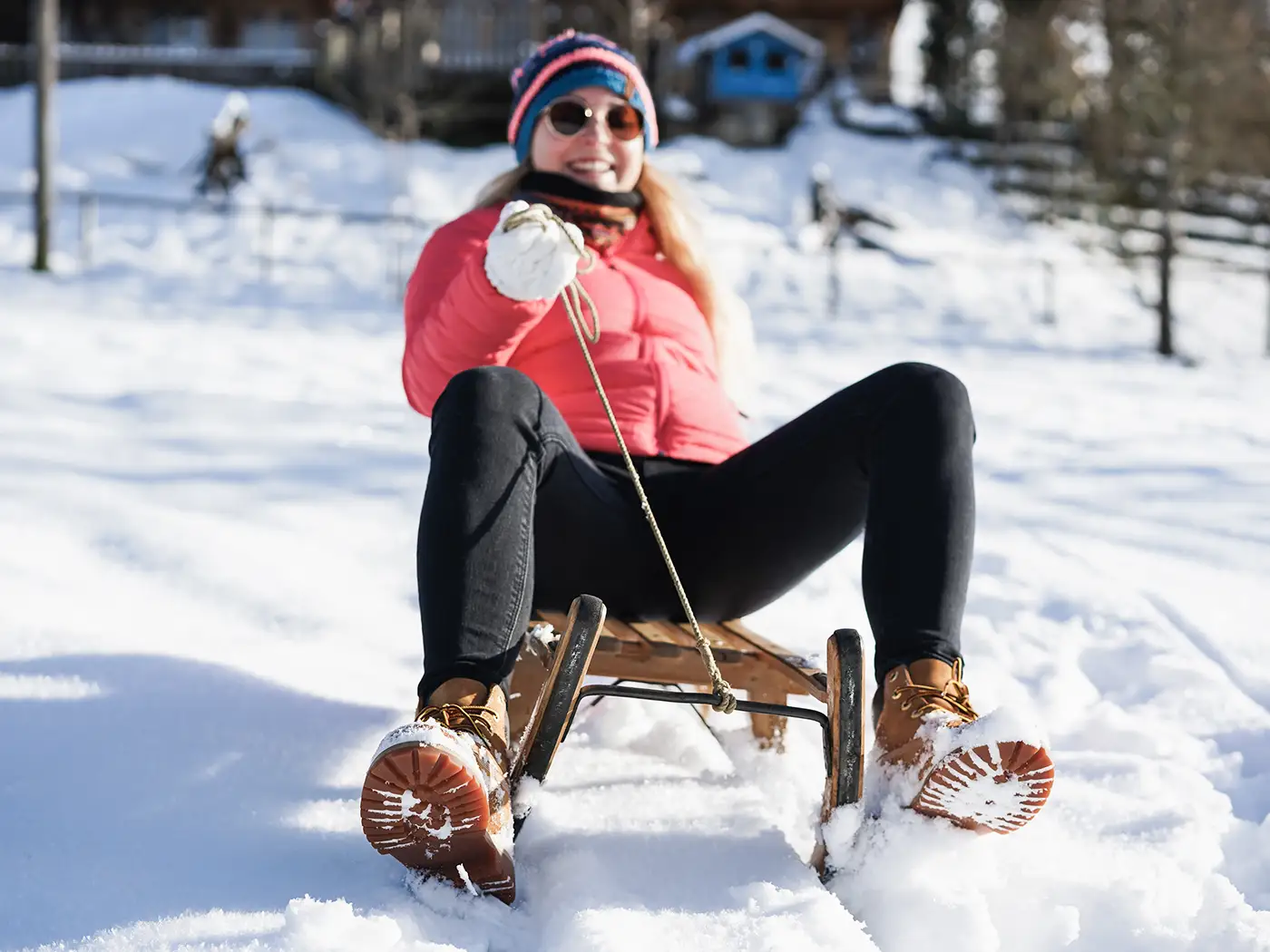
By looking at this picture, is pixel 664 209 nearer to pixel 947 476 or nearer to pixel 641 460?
pixel 641 460

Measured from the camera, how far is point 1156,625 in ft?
9.40

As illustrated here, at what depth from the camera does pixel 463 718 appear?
1.45 metres

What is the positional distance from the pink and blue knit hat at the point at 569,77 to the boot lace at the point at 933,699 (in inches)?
51.2

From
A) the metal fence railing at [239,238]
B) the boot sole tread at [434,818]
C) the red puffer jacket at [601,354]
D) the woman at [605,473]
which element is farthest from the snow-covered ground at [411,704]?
the metal fence railing at [239,238]

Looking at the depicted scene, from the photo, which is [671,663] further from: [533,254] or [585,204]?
[585,204]

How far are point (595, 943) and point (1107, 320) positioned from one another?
1464cm

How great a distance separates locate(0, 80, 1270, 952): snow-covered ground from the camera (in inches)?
56.4

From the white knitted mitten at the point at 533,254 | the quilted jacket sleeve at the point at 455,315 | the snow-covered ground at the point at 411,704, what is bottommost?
the snow-covered ground at the point at 411,704

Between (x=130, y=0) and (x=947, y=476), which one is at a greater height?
(x=130, y=0)

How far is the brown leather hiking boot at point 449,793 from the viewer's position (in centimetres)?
130

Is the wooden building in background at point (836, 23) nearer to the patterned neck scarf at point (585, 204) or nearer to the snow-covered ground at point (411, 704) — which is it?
the snow-covered ground at point (411, 704)

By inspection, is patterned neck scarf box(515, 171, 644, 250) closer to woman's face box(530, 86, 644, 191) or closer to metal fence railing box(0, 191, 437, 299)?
woman's face box(530, 86, 644, 191)

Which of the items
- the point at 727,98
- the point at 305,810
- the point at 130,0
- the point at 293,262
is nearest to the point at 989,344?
the point at 293,262

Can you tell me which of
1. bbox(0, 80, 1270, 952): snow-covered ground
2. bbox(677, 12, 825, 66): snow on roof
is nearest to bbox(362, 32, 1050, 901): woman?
bbox(0, 80, 1270, 952): snow-covered ground
